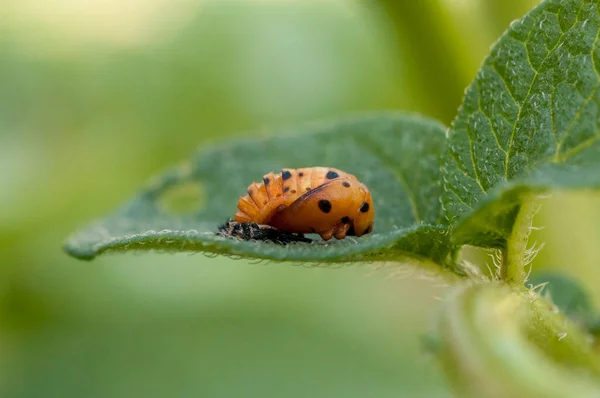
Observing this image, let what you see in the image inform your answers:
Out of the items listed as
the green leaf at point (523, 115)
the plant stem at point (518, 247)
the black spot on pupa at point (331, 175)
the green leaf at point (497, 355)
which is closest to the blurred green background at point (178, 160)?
the black spot on pupa at point (331, 175)

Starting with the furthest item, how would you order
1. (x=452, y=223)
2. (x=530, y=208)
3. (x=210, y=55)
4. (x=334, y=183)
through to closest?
(x=210, y=55) < (x=334, y=183) < (x=452, y=223) < (x=530, y=208)

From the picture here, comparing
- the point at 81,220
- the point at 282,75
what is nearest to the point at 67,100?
the point at 81,220

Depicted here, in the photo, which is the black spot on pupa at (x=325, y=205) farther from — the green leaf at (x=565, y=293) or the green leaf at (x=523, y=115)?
the green leaf at (x=565, y=293)

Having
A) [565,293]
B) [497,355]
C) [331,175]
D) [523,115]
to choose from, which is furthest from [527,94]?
[565,293]

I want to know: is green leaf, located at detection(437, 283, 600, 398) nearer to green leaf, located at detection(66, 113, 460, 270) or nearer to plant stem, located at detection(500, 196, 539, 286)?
plant stem, located at detection(500, 196, 539, 286)

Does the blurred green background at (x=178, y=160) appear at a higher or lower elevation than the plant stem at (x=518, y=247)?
higher

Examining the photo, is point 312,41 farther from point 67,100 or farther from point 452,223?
point 452,223

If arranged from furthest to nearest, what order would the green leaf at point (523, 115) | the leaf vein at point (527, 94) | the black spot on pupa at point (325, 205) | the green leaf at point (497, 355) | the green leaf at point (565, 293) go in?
the green leaf at point (565, 293) < the black spot on pupa at point (325, 205) < the leaf vein at point (527, 94) < the green leaf at point (523, 115) < the green leaf at point (497, 355)
